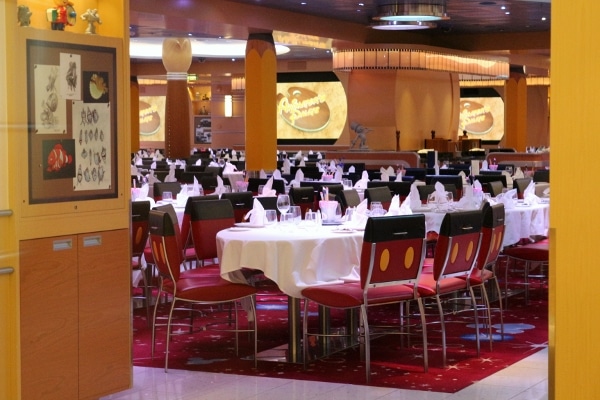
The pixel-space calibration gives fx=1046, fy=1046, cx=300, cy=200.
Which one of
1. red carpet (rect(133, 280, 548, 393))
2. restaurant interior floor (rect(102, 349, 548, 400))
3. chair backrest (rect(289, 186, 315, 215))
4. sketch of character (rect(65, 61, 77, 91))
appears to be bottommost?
red carpet (rect(133, 280, 548, 393))

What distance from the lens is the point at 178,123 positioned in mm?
24609

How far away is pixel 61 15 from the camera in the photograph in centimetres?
507

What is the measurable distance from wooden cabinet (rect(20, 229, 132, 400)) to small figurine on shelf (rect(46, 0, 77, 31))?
1.03 meters

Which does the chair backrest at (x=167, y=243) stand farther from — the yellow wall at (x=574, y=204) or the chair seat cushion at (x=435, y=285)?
the yellow wall at (x=574, y=204)

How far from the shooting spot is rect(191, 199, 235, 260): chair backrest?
7562mm

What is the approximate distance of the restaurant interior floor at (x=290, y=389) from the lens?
5559 millimetres

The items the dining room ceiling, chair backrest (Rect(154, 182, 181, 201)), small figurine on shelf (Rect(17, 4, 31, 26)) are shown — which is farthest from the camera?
the dining room ceiling

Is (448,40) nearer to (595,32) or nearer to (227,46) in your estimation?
(227,46)

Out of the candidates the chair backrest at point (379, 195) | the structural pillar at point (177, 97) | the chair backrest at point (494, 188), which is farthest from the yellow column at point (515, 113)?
the chair backrest at point (379, 195)

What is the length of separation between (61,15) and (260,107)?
13.7 m

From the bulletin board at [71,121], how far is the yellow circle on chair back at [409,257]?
6.09ft

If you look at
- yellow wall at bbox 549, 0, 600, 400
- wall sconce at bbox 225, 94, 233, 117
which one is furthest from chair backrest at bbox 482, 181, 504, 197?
wall sconce at bbox 225, 94, 233, 117

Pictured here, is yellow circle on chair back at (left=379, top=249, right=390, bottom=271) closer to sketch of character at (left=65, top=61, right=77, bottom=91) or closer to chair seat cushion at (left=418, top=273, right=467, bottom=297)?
chair seat cushion at (left=418, top=273, right=467, bottom=297)

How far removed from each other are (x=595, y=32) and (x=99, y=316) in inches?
123
